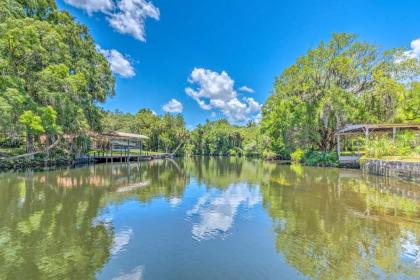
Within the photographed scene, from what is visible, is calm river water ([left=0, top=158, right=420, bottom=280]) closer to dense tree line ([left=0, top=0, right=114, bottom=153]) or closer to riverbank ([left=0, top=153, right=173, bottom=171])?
dense tree line ([left=0, top=0, right=114, bottom=153])

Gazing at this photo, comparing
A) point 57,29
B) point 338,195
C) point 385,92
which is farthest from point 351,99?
point 57,29

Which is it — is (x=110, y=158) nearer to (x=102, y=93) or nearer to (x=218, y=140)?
(x=102, y=93)

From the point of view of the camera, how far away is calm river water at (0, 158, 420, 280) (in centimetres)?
452

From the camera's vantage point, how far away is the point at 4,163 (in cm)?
2030

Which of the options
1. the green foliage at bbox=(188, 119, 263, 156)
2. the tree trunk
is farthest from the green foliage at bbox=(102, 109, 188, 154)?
the tree trunk

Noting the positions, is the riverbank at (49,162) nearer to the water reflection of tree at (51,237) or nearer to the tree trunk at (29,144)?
the tree trunk at (29,144)

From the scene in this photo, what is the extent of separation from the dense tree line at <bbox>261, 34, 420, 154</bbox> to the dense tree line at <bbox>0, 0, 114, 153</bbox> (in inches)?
929

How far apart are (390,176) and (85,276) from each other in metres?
18.7

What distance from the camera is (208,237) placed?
6.22 meters

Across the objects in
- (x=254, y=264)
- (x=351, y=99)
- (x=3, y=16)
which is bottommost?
(x=254, y=264)

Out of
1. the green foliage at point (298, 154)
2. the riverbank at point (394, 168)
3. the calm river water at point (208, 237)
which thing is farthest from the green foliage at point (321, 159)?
the calm river water at point (208, 237)

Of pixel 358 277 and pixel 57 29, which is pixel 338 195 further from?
pixel 57 29

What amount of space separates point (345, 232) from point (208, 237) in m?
3.33

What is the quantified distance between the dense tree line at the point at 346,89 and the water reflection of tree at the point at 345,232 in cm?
1968
